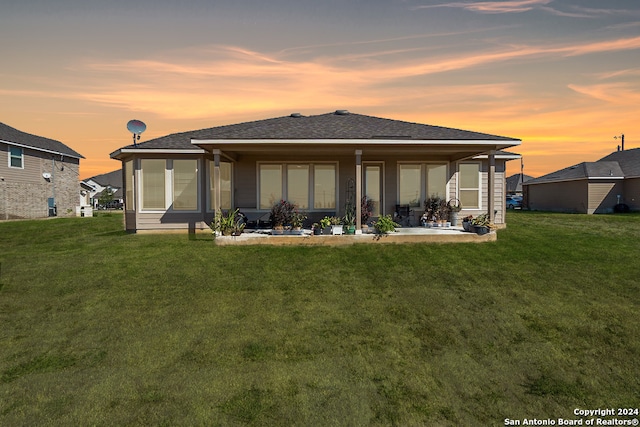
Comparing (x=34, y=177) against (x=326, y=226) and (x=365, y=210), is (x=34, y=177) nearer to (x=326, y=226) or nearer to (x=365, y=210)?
(x=326, y=226)

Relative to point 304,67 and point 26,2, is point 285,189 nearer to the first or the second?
point 304,67

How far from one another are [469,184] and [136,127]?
1337 cm

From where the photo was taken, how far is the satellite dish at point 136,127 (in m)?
13.6

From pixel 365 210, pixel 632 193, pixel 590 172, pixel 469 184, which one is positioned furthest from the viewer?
pixel 590 172

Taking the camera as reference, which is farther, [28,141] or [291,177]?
[28,141]

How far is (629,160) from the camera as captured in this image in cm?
2997

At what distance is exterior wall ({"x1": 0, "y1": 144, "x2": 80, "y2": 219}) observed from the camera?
2278 centimetres

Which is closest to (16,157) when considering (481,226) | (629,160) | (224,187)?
(224,187)

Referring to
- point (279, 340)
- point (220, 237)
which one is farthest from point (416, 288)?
point (220, 237)

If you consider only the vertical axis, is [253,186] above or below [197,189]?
above

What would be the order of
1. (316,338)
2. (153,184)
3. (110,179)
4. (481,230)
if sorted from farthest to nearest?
(110,179) → (153,184) → (481,230) → (316,338)

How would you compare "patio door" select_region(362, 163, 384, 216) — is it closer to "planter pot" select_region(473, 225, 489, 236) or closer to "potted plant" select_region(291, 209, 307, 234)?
"potted plant" select_region(291, 209, 307, 234)

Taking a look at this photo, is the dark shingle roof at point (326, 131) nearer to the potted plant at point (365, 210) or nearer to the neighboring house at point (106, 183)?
the potted plant at point (365, 210)

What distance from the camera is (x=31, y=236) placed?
13.7 metres
